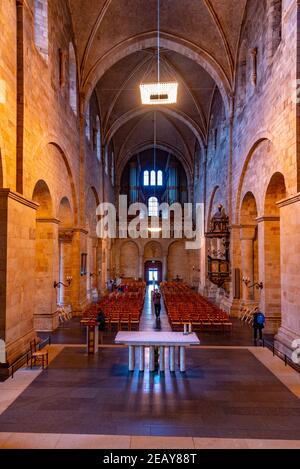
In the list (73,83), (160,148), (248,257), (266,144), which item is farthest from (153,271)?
(266,144)

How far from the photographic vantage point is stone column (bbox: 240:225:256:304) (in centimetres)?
1659

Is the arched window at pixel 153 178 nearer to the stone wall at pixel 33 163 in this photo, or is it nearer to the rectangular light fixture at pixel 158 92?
the stone wall at pixel 33 163

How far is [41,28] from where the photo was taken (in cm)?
1216

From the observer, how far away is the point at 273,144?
11.8 metres

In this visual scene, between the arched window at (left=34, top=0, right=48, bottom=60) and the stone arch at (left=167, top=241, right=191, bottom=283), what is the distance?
25.5 metres

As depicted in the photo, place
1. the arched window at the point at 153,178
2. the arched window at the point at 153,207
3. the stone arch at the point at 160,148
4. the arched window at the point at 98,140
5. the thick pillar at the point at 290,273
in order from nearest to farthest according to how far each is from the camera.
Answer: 1. the thick pillar at the point at 290,273
2. the arched window at the point at 98,140
3. the stone arch at the point at 160,148
4. the arched window at the point at 153,207
5. the arched window at the point at 153,178

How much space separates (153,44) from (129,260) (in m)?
21.6

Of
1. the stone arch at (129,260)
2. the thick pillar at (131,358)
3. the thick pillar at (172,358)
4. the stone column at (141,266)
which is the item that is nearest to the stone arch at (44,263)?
the thick pillar at (131,358)

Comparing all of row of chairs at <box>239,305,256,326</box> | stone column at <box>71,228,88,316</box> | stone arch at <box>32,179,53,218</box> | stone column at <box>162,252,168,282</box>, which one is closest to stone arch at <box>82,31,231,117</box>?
stone column at <box>71,228,88,316</box>

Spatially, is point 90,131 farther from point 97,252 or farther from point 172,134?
point 172,134

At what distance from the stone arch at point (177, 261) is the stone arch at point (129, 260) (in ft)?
11.0

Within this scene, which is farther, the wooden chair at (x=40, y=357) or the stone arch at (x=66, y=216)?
the stone arch at (x=66, y=216)

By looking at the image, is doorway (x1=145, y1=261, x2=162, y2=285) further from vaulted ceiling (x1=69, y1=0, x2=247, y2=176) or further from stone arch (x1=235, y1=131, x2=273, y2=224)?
stone arch (x1=235, y1=131, x2=273, y2=224)

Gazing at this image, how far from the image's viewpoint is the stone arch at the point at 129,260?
36094 mm
